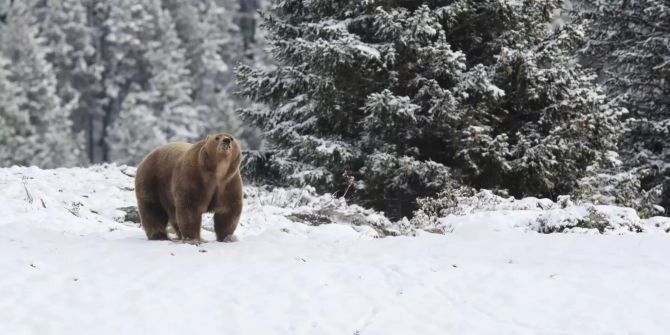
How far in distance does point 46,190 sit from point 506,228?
23.4 ft

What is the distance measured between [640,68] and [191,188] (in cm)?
1299

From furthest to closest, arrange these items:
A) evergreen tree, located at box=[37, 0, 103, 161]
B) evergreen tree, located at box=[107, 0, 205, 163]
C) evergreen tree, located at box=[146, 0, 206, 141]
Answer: evergreen tree, located at box=[37, 0, 103, 161], evergreen tree, located at box=[107, 0, 205, 163], evergreen tree, located at box=[146, 0, 206, 141]

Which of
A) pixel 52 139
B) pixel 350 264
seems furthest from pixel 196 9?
pixel 350 264

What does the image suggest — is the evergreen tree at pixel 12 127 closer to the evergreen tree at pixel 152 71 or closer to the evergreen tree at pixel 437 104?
the evergreen tree at pixel 152 71

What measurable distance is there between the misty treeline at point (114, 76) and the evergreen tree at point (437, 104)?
36.3m

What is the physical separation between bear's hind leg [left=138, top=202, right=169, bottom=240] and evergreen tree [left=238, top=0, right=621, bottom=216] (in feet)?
15.1

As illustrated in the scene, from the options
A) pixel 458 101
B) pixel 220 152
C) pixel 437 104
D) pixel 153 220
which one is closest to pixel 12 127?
pixel 437 104

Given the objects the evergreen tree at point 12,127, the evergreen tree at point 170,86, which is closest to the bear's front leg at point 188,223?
the evergreen tree at point 12,127

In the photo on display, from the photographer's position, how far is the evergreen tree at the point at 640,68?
55.0ft

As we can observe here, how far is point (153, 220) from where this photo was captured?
9266 mm

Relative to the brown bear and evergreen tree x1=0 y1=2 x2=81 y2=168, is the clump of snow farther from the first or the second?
evergreen tree x1=0 y1=2 x2=81 y2=168

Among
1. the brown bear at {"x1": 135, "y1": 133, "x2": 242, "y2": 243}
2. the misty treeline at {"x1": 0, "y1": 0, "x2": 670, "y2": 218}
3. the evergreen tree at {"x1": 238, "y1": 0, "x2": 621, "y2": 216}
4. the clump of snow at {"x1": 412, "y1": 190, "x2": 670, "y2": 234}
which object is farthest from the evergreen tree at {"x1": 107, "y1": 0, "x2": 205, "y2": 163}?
the brown bear at {"x1": 135, "y1": 133, "x2": 242, "y2": 243}

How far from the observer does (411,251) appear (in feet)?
28.7

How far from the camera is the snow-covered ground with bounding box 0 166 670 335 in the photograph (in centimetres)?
634
